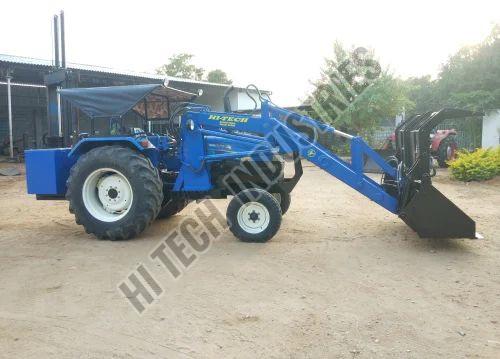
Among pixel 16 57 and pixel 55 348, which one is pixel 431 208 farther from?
pixel 16 57

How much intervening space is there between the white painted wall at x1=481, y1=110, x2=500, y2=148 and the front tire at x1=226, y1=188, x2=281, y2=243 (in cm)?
1733

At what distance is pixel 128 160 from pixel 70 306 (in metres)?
2.45

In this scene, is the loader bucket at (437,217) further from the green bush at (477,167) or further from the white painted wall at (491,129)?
the white painted wall at (491,129)

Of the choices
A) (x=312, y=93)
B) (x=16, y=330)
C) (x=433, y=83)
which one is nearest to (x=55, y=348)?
(x=16, y=330)

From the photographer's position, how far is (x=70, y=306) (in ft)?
13.3

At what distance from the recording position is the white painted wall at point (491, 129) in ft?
66.5

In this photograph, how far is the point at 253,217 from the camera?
6156mm

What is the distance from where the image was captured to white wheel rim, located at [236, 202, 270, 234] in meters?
6.11

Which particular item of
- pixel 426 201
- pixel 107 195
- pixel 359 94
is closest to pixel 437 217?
pixel 426 201

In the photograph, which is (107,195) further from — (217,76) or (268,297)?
(217,76)

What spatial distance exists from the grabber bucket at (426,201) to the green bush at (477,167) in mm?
7353

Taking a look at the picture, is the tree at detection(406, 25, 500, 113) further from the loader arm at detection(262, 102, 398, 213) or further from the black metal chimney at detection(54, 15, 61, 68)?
the black metal chimney at detection(54, 15, 61, 68)

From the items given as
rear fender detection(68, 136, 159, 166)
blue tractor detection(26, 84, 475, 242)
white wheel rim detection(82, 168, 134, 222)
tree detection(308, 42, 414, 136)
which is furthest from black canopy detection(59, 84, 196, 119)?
tree detection(308, 42, 414, 136)

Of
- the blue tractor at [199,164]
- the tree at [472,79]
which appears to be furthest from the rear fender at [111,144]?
the tree at [472,79]
